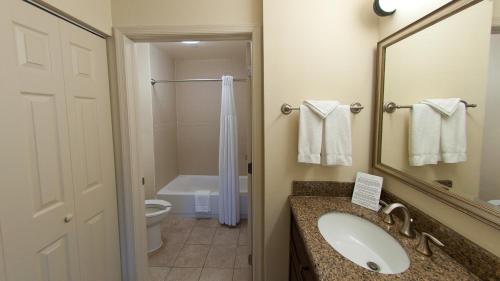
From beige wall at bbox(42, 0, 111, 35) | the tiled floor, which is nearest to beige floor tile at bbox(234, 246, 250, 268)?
the tiled floor

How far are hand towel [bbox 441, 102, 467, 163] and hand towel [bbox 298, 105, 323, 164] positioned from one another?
54 centimetres

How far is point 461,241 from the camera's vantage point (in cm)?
80

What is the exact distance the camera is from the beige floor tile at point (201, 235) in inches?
95.0

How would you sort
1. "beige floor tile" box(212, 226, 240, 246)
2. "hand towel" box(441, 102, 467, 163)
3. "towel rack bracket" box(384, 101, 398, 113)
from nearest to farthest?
"hand towel" box(441, 102, 467, 163) → "towel rack bracket" box(384, 101, 398, 113) → "beige floor tile" box(212, 226, 240, 246)

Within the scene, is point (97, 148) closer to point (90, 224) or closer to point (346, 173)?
point (90, 224)

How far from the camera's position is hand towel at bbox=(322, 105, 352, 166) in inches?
50.3

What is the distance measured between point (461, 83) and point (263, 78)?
3.01ft

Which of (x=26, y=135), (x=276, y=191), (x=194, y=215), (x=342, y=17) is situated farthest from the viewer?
(x=194, y=215)

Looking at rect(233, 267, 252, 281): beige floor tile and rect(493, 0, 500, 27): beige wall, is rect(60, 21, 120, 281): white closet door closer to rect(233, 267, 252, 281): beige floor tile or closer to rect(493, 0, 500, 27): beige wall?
rect(233, 267, 252, 281): beige floor tile

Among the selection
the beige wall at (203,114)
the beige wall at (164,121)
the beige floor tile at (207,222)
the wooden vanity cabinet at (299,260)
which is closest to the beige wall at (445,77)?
the wooden vanity cabinet at (299,260)

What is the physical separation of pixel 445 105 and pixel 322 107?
0.53m

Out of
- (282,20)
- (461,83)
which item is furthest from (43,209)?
(461,83)

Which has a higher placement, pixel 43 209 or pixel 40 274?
pixel 43 209

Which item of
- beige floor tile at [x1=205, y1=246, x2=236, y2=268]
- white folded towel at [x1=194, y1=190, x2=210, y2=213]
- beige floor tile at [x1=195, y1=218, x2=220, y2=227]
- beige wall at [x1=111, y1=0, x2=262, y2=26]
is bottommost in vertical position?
beige floor tile at [x1=205, y1=246, x2=236, y2=268]
